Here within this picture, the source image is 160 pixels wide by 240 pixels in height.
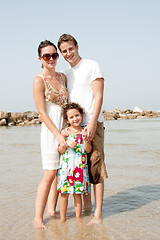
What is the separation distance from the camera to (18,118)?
32688mm

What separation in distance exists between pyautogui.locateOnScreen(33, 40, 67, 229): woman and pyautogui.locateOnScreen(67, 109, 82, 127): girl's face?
14 cm

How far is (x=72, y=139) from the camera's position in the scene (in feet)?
12.3

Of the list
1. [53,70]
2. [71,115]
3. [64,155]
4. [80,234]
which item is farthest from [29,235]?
[53,70]

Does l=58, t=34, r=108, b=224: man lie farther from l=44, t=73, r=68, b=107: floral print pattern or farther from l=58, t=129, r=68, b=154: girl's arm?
l=58, t=129, r=68, b=154: girl's arm

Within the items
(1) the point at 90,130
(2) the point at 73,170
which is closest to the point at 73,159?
(2) the point at 73,170

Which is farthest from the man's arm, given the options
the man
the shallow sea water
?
the shallow sea water

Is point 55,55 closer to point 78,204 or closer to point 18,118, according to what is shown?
point 78,204

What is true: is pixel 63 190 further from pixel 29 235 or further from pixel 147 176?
pixel 147 176

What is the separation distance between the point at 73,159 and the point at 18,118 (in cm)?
2976

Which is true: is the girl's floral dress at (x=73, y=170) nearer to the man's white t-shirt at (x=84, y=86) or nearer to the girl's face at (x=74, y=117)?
the girl's face at (x=74, y=117)

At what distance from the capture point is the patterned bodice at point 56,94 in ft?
12.1

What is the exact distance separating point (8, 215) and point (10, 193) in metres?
1.08

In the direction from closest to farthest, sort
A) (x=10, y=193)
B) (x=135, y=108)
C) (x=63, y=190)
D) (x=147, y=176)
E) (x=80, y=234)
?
(x=80, y=234) → (x=63, y=190) → (x=10, y=193) → (x=147, y=176) → (x=135, y=108)

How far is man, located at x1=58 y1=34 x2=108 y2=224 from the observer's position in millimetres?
3744
